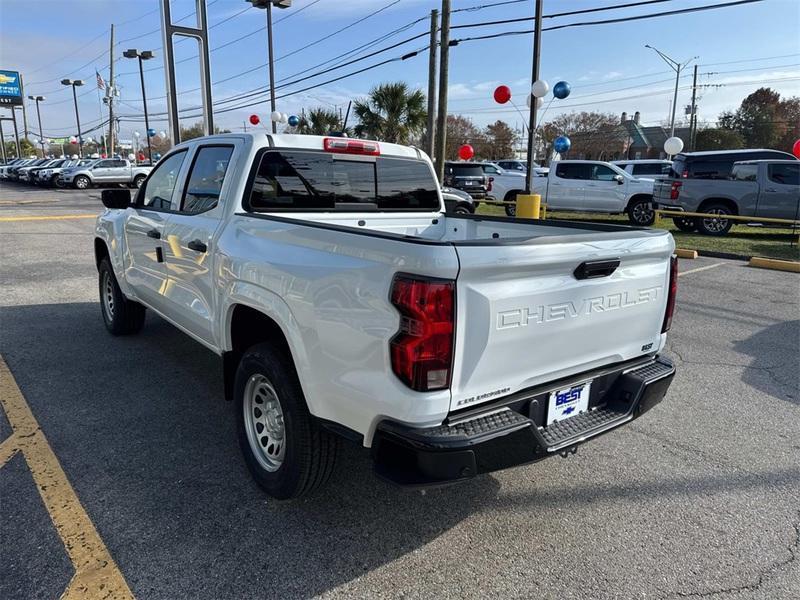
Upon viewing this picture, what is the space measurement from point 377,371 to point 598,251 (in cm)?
115

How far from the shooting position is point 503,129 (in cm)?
6781

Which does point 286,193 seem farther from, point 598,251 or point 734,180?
point 734,180

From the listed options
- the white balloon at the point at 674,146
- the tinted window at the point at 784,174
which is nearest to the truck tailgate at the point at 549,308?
the tinted window at the point at 784,174

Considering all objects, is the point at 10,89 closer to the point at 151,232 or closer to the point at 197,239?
the point at 151,232

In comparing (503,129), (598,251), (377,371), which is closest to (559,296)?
(598,251)

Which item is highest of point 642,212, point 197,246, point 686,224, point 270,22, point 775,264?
point 270,22

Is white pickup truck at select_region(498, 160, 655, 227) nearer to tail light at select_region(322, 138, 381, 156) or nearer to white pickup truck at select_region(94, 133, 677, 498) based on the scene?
tail light at select_region(322, 138, 381, 156)

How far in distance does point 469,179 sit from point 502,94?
562 cm

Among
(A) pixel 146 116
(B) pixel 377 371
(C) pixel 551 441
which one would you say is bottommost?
(C) pixel 551 441

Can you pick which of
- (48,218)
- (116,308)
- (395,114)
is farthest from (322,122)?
(116,308)

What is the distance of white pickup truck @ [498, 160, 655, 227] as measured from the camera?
16109mm

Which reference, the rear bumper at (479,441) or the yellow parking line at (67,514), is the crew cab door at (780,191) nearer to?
the rear bumper at (479,441)

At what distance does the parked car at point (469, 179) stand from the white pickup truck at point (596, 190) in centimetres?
330

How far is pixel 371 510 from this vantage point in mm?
2900
